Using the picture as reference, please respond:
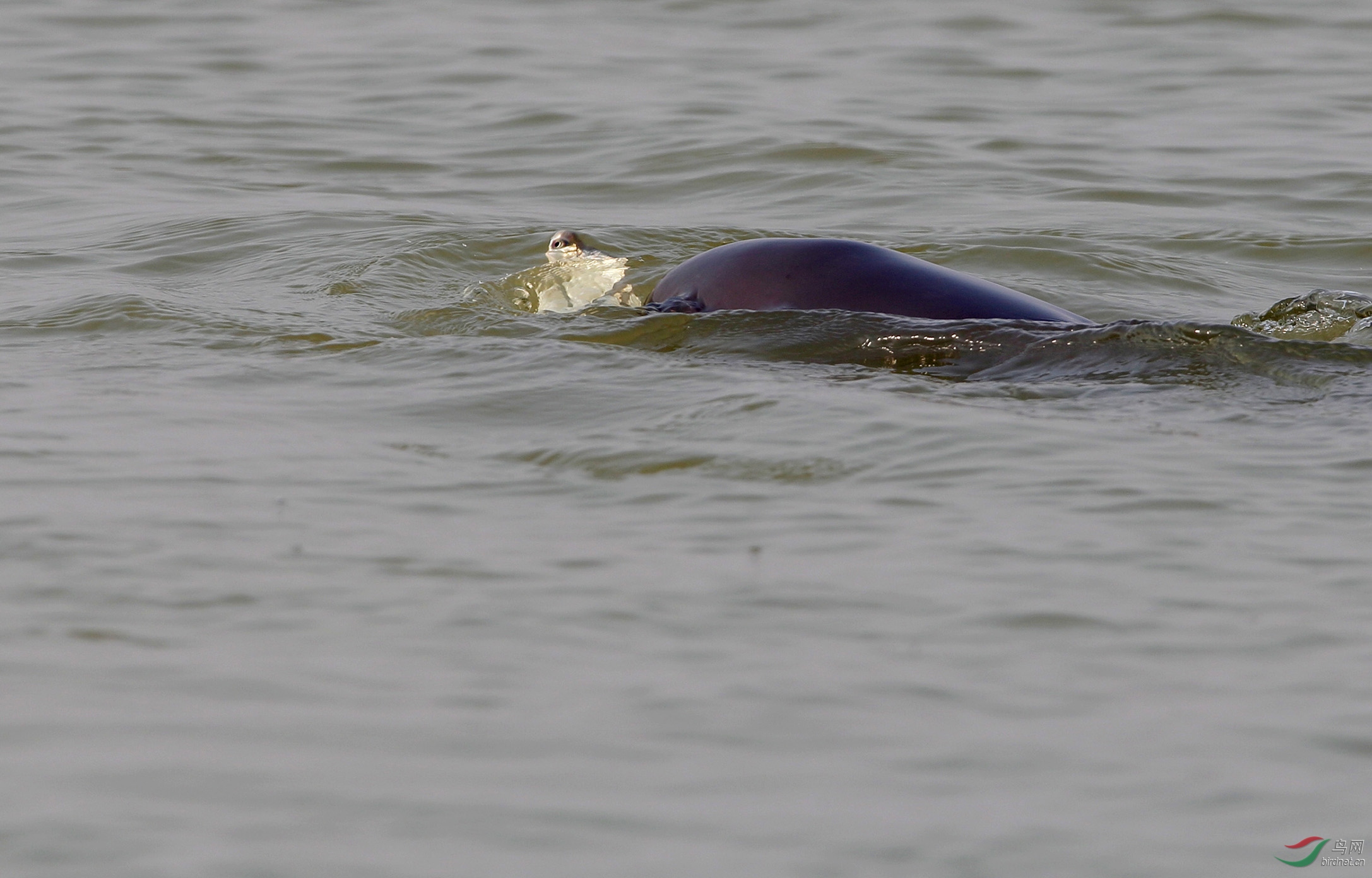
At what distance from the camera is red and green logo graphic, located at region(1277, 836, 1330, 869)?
7.34 feet

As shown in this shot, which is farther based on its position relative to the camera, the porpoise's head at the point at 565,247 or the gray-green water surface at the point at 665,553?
the porpoise's head at the point at 565,247

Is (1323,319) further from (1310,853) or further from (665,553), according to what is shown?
(1310,853)

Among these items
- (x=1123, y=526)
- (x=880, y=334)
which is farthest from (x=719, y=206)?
(x=1123, y=526)

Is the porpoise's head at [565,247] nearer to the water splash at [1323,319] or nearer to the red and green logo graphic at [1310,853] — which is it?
the water splash at [1323,319]

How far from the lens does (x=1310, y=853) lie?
2.26m

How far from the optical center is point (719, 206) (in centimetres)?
834

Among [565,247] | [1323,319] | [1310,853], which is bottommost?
[1310,853]

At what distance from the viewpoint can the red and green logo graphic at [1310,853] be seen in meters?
2.24

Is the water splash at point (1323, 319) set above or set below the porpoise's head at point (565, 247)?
below

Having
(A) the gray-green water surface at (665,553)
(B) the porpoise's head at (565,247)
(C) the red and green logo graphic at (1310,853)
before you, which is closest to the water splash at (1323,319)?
(A) the gray-green water surface at (665,553)

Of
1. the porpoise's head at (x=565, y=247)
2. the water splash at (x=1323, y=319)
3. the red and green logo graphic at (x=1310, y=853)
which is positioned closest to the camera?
the red and green logo graphic at (x=1310, y=853)

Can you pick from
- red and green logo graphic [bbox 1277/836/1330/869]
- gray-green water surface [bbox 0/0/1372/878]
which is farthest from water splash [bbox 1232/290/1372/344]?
red and green logo graphic [bbox 1277/836/1330/869]

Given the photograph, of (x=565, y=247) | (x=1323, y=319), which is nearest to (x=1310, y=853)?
(x=1323, y=319)

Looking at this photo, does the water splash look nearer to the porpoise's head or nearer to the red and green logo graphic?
the porpoise's head
